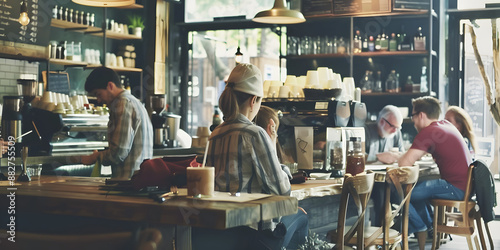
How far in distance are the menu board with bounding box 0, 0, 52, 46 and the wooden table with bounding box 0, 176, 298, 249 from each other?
501cm

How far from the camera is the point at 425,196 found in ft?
17.4

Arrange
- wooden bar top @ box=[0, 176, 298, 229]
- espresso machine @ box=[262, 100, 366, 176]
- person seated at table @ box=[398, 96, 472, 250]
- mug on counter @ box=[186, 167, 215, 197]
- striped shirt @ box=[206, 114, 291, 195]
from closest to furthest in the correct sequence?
wooden bar top @ box=[0, 176, 298, 229] < mug on counter @ box=[186, 167, 215, 197] < striped shirt @ box=[206, 114, 291, 195] < espresso machine @ box=[262, 100, 366, 176] < person seated at table @ box=[398, 96, 472, 250]

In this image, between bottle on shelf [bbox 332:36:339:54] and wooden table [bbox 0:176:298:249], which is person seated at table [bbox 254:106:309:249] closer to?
wooden table [bbox 0:176:298:249]

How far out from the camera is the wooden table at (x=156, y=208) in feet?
6.48

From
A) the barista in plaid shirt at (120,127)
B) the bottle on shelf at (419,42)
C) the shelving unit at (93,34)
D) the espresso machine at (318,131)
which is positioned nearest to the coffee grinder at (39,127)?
the barista in plaid shirt at (120,127)

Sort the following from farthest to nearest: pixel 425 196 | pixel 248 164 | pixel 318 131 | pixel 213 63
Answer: pixel 213 63, pixel 425 196, pixel 318 131, pixel 248 164

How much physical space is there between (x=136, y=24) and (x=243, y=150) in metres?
6.66

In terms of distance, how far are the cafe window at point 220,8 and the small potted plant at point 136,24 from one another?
2.66 feet

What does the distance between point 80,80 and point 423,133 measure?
498cm

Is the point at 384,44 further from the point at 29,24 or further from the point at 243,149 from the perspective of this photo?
the point at 243,149

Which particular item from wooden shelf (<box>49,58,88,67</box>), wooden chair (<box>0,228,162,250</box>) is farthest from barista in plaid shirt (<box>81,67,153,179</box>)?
wooden shelf (<box>49,58,88,67</box>)

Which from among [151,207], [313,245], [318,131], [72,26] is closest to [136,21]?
[72,26]

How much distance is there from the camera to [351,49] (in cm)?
811

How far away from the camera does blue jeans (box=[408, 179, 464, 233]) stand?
5.20 meters
